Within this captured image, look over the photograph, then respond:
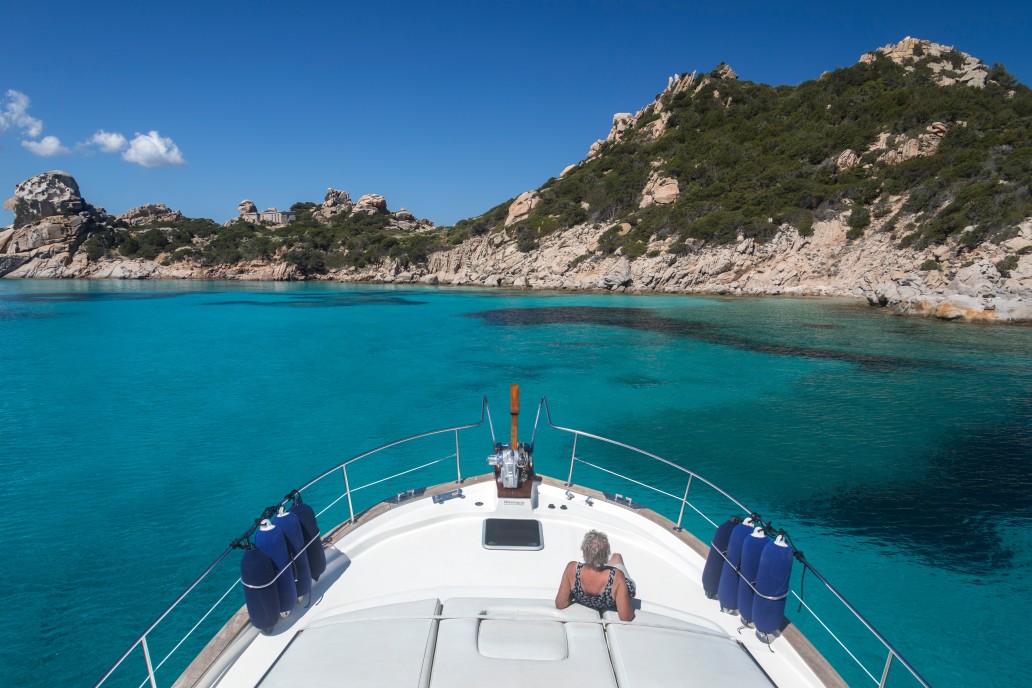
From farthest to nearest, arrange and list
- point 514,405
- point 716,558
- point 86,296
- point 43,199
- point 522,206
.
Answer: point 43,199 → point 522,206 → point 86,296 → point 514,405 → point 716,558

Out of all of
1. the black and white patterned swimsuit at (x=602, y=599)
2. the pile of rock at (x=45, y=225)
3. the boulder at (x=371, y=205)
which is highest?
the boulder at (x=371, y=205)

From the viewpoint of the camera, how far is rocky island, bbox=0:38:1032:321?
130 feet

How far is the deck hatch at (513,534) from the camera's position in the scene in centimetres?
551

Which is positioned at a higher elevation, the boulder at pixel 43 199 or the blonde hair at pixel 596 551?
the boulder at pixel 43 199

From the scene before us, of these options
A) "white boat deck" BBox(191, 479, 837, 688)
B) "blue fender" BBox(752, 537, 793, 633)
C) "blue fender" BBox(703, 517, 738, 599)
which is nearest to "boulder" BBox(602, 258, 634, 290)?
"white boat deck" BBox(191, 479, 837, 688)

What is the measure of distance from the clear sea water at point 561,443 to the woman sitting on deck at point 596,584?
4.26 m

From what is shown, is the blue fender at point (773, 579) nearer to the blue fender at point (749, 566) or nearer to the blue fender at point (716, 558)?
the blue fender at point (749, 566)

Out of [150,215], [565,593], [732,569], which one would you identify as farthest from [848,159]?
[150,215]

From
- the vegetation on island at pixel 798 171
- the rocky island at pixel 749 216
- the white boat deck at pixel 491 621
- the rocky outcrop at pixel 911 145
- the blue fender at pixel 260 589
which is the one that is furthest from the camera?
the rocky outcrop at pixel 911 145

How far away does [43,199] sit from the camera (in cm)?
9156

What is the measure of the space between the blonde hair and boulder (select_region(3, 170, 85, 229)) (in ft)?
403

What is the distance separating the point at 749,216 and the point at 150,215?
13730cm

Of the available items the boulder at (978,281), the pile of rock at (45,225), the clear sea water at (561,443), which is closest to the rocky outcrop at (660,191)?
the boulder at (978,281)

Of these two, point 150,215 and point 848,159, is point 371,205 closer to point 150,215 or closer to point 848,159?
point 150,215
